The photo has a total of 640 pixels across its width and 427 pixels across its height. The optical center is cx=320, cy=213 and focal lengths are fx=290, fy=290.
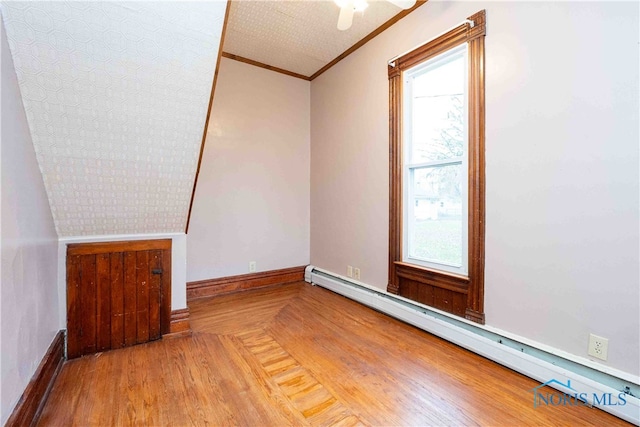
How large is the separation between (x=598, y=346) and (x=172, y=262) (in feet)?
9.00

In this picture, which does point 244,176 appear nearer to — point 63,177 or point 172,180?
point 172,180

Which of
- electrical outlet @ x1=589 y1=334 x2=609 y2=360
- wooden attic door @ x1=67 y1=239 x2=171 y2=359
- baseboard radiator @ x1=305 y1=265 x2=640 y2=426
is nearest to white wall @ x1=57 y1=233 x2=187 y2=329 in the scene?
wooden attic door @ x1=67 y1=239 x2=171 y2=359

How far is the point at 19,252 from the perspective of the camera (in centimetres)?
131

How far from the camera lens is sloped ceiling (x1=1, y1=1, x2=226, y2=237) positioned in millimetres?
1288

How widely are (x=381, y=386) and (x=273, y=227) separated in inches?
93.7

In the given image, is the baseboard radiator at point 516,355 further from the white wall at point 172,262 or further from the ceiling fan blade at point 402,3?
the ceiling fan blade at point 402,3

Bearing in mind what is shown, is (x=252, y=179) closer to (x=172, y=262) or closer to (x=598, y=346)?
(x=172, y=262)

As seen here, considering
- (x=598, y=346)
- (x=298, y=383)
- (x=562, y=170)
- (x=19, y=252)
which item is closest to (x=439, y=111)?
(x=562, y=170)

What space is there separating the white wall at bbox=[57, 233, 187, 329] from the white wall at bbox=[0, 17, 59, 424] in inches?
9.0

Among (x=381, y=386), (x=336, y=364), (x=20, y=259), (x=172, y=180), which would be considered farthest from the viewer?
(x=172, y=180)

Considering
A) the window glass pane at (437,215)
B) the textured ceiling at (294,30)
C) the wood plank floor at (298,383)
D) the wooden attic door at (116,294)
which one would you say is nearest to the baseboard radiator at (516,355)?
the wood plank floor at (298,383)

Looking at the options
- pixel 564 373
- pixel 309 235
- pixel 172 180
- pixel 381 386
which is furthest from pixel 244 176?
pixel 564 373

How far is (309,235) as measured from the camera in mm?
3967

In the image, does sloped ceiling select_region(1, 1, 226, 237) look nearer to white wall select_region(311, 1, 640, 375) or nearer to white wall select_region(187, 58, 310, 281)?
white wall select_region(187, 58, 310, 281)
